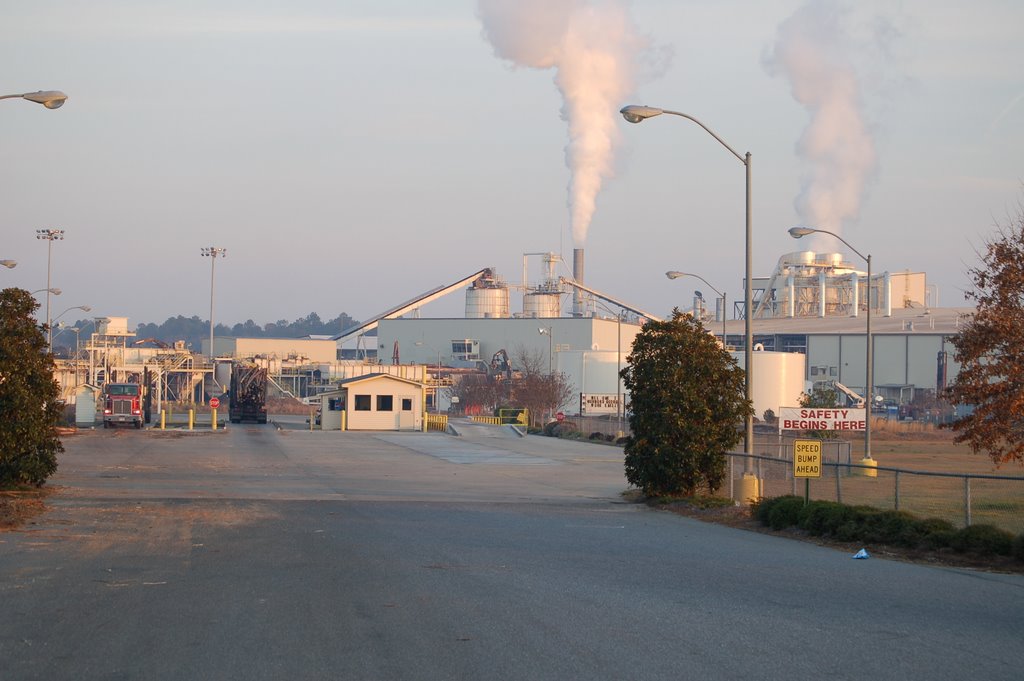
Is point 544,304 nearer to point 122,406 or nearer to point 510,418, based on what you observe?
point 510,418

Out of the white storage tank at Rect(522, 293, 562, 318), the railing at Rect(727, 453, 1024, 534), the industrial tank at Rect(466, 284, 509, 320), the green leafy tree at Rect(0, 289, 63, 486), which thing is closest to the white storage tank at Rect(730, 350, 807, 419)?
the white storage tank at Rect(522, 293, 562, 318)

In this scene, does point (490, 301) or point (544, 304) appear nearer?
point (544, 304)

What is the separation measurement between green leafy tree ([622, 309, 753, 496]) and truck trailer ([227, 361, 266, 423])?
5040cm

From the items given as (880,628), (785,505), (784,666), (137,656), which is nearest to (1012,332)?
(785,505)

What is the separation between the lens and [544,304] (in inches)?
5039

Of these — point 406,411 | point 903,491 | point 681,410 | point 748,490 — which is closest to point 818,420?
point 903,491

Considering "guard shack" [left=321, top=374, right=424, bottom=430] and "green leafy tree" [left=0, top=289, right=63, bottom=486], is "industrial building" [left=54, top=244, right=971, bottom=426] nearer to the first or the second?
"guard shack" [left=321, top=374, right=424, bottom=430]

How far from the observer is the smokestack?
12525cm

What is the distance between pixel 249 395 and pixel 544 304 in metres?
61.7

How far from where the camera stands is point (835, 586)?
12227 mm

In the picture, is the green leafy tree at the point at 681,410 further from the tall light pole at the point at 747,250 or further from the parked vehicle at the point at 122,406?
the parked vehicle at the point at 122,406

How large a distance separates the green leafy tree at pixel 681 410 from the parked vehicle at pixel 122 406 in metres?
44.9

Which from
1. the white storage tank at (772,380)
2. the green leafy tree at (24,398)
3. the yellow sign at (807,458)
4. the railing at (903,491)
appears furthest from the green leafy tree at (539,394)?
the yellow sign at (807,458)

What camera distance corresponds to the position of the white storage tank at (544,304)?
127 metres
